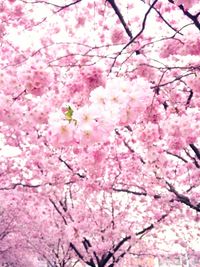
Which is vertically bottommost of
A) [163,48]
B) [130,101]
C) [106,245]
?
[130,101]

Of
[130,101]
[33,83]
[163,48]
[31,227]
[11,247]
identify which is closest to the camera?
[130,101]

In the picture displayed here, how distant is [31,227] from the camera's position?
21.1m

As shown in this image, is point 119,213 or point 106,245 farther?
point 119,213

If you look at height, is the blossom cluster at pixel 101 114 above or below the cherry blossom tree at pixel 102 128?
below

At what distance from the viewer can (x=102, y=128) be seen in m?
3.14

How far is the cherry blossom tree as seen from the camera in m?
3.55

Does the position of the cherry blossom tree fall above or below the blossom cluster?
above

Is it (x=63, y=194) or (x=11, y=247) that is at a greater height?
(x=11, y=247)

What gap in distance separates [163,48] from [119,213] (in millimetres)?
9948

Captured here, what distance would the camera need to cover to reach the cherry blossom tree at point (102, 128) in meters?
3.55

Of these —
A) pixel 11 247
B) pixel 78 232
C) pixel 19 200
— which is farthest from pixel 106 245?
pixel 11 247

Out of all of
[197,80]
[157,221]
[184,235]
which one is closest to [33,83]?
[197,80]

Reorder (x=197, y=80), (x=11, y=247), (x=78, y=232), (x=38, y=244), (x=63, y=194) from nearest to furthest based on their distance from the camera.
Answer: (x=197, y=80), (x=78, y=232), (x=63, y=194), (x=38, y=244), (x=11, y=247)

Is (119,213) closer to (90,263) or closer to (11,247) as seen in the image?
(90,263)
